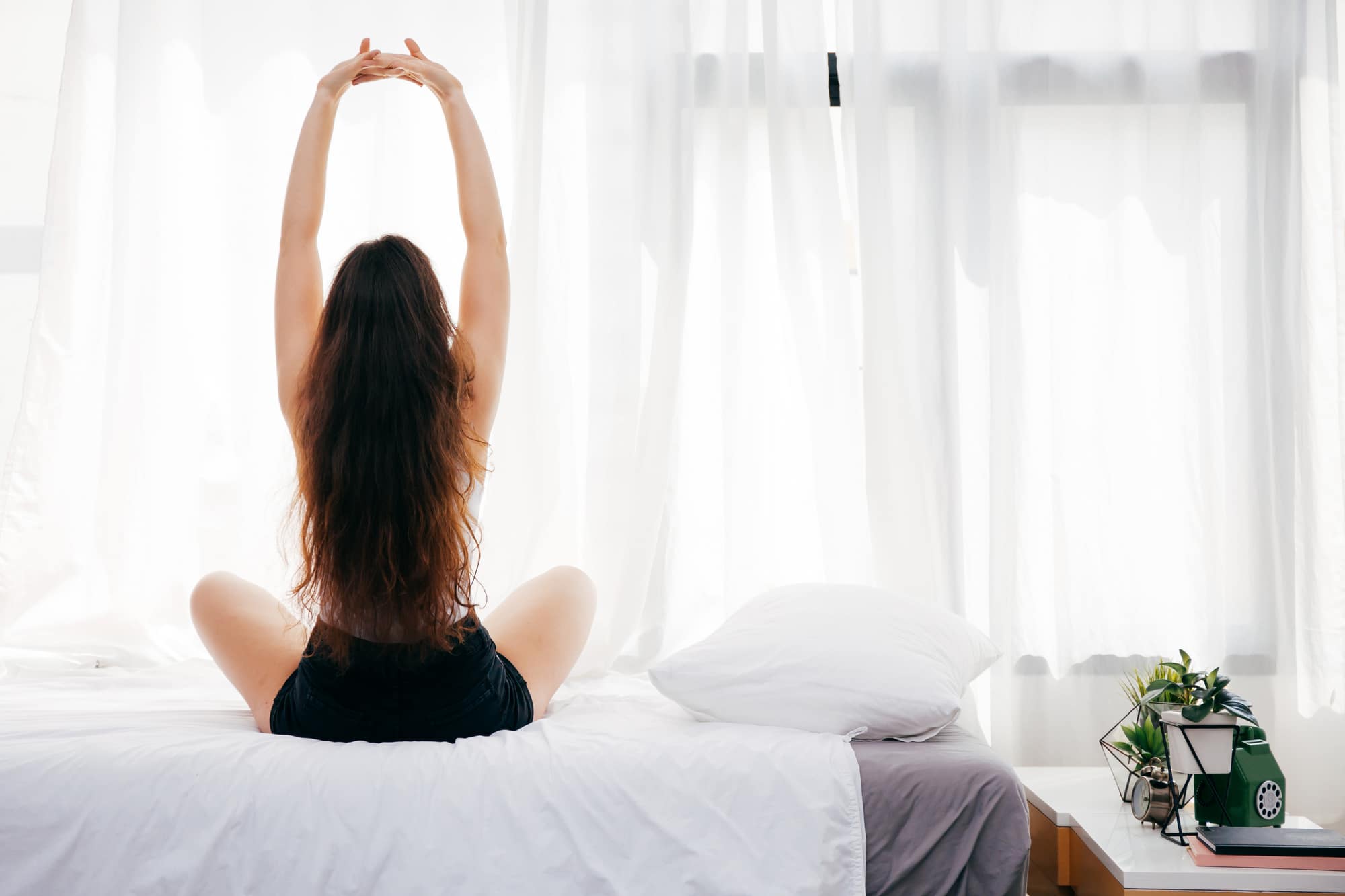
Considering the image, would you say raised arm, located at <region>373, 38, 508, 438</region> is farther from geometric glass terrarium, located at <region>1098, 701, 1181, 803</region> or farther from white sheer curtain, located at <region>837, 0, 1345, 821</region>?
geometric glass terrarium, located at <region>1098, 701, 1181, 803</region>

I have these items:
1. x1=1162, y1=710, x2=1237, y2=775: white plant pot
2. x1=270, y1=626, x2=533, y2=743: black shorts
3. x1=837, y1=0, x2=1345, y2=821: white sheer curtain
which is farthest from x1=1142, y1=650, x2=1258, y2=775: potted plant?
x1=270, y1=626, x2=533, y2=743: black shorts

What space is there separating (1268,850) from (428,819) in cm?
119

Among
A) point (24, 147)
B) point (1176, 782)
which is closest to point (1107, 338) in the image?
point (1176, 782)

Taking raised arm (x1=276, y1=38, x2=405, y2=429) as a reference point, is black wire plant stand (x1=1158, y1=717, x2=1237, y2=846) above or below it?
below

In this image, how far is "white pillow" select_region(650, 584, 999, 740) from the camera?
1.40 m

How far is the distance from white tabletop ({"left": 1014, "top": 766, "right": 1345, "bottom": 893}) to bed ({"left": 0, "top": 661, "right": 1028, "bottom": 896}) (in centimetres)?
33

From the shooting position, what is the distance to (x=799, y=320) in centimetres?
229

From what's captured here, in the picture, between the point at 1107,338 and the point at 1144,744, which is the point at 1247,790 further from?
the point at 1107,338

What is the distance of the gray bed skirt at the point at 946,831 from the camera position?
1.24 meters

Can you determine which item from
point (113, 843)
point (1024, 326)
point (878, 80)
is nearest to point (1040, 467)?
point (1024, 326)

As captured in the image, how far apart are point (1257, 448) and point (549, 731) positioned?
175 centimetres

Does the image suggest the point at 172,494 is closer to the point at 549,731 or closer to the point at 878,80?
the point at 549,731

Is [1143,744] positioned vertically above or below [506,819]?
below

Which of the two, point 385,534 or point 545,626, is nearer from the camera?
point 385,534
